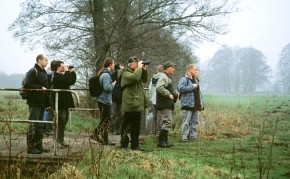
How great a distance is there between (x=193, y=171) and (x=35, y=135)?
3.02 metres

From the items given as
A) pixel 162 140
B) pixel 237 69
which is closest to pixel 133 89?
pixel 162 140

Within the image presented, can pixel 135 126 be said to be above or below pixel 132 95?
below

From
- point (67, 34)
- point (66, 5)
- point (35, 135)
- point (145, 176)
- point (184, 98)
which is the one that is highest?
point (66, 5)

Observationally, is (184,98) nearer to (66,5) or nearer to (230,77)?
(66,5)

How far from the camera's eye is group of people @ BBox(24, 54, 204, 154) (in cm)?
677

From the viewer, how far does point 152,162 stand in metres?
6.29

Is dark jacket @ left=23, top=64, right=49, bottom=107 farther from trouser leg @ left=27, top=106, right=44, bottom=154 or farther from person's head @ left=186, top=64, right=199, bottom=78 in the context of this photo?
person's head @ left=186, top=64, right=199, bottom=78

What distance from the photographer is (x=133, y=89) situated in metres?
7.65

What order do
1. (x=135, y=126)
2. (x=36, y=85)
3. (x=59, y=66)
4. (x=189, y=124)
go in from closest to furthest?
(x=36, y=85) → (x=59, y=66) → (x=135, y=126) → (x=189, y=124)

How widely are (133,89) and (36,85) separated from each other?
78.9 inches

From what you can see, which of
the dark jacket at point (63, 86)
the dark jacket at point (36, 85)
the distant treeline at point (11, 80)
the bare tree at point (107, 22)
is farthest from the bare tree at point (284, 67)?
the dark jacket at point (36, 85)

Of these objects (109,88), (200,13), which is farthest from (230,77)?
(109,88)

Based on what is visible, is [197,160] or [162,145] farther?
[162,145]

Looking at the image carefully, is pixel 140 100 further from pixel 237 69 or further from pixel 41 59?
pixel 237 69
